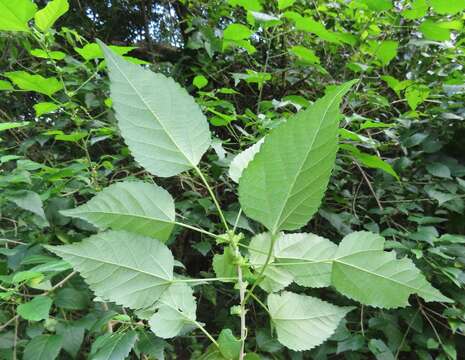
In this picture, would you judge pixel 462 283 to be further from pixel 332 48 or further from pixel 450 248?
pixel 332 48

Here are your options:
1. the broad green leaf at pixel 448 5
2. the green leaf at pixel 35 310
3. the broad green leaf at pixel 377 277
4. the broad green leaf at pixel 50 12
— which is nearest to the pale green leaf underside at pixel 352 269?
the broad green leaf at pixel 377 277

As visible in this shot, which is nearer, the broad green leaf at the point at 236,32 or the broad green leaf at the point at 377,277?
the broad green leaf at the point at 377,277

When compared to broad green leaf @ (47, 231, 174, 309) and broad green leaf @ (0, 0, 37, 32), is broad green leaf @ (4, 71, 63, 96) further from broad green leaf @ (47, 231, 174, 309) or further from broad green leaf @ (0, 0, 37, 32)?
broad green leaf @ (47, 231, 174, 309)

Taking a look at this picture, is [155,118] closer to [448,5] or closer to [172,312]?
[172,312]

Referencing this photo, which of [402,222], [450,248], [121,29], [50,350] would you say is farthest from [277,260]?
Answer: [121,29]

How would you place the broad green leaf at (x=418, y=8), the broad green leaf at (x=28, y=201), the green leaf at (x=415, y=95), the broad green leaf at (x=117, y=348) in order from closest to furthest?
1. the broad green leaf at (x=117, y=348)
2. the broad green leaf at (x=28, y=201)
3. the broad green leaf at (x=418, y=8)
4. the green leaf at (x=415, y=95)

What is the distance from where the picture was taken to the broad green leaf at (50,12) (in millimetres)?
516

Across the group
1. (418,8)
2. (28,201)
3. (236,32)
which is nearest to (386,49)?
(418,8)

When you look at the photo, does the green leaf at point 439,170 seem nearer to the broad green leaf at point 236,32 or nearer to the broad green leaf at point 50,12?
the broad green leaf at point 236,32

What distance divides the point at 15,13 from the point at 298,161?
43cm

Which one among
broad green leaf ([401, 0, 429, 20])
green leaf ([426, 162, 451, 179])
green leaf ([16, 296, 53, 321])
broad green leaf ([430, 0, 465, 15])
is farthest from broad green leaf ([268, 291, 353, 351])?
green leaf ([426, 162, 451, 179])

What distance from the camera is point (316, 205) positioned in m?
0.18

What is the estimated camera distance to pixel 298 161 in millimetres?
172

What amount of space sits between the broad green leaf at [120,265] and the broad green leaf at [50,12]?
46 cm
